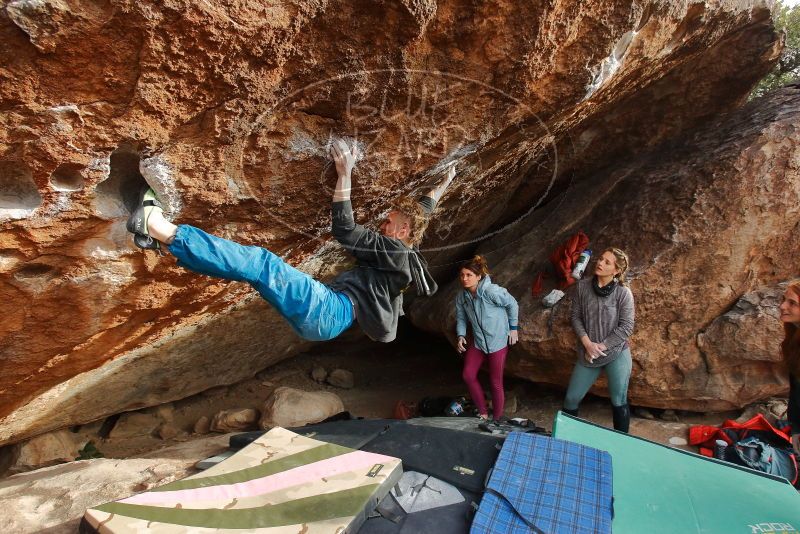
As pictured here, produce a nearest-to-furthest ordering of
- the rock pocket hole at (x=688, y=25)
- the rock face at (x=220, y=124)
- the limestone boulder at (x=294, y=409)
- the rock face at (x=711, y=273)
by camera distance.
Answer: the rock face at (x=220, y=124) < the rock pocket hole at (x=688, y=25) < the rock face at (x=711, y=273) < the limestone boulder at (x=294, y=409)

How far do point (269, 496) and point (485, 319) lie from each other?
260 cm

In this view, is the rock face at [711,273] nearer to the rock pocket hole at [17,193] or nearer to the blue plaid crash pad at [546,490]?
the blue plaid crash pad at [546,490]

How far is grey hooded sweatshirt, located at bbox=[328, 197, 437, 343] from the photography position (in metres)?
2.84

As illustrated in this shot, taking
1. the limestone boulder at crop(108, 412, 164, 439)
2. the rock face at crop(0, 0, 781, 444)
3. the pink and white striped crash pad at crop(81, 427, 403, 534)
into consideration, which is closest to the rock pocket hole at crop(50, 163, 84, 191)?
the rock face at crop(0, 0, 781, 444)

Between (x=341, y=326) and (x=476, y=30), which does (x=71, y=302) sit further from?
(x=476, y=30)

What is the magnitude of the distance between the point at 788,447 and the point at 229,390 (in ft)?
19.2

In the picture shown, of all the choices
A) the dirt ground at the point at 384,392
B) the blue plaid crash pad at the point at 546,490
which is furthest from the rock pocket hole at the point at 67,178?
the dirt ground at the point at 384,392

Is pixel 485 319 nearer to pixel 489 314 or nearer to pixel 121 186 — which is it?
pixel 489 314

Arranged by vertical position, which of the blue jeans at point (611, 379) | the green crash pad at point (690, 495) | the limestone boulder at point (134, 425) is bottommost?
the limestone boulder at point (134, 425)

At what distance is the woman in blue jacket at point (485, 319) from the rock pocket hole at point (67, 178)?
3012 mm

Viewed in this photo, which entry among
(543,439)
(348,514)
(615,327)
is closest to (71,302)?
(348,514)

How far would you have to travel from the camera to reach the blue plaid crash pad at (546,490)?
87.5 inches

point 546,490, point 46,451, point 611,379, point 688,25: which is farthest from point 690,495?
point 46,451

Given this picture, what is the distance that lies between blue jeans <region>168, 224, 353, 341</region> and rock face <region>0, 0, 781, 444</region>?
1.72ft
